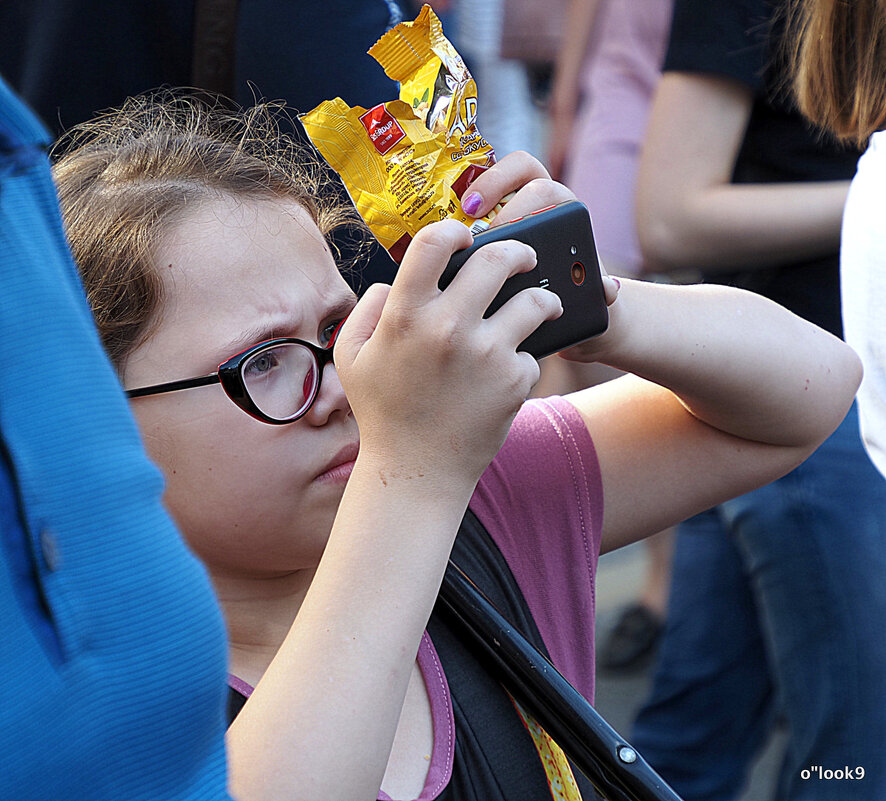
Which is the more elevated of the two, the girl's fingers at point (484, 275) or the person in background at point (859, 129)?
the girl's fingers at point (484, 275)

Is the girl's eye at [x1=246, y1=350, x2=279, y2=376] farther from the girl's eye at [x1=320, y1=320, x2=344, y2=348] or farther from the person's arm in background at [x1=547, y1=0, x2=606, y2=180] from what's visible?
the person's arm in background at [x1=547, y1=0, x2=606, y2=180]

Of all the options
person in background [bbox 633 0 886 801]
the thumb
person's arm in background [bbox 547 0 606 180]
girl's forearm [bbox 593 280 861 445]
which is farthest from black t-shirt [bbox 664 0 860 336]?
person's arm in background [bbox 547 0 606 180]

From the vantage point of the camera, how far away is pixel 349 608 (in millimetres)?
643

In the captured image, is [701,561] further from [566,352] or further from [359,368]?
[359,368]

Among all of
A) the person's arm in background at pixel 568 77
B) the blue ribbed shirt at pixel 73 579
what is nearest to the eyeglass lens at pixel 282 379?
the blue ribbed shirt at pixel 73 579

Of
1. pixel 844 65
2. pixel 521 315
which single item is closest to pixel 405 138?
pixel 521 315

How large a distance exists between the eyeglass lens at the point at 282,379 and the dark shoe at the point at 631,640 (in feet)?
6.36

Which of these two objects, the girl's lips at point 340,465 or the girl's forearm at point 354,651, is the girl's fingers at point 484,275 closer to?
the girl's forearm at point 354,651

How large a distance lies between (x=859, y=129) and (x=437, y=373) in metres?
1.08

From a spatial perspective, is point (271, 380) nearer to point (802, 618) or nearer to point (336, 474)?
point (336, 474)

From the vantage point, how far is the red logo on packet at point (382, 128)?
868mm

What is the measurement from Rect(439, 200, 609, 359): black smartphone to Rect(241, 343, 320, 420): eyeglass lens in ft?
0.62

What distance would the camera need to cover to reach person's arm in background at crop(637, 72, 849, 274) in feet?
5.29

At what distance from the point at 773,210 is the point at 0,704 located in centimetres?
149
